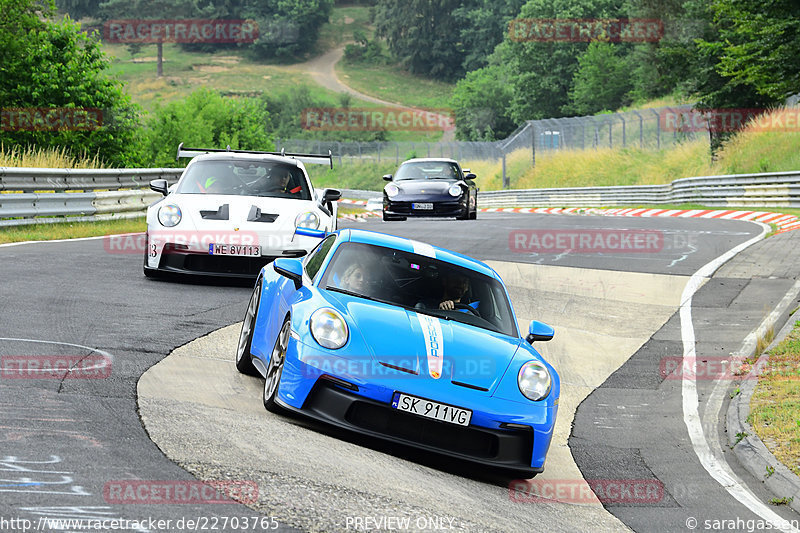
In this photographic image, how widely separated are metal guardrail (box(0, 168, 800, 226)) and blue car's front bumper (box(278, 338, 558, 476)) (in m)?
12.4

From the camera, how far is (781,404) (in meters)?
8.94

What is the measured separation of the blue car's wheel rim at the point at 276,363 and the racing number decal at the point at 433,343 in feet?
2.90

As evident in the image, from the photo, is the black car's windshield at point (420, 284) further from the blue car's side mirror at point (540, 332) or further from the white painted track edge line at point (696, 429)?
the white painted track edge line at point (696, 429)

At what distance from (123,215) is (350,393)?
1656cm

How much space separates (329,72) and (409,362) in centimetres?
16377

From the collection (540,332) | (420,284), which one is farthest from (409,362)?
(540,332)

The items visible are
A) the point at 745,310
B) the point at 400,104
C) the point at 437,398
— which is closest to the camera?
the point at 437,398

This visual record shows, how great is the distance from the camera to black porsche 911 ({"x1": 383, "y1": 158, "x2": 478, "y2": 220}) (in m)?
24.4

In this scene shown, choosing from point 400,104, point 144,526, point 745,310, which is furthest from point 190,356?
point 400,104

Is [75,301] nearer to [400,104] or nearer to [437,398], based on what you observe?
[437,398]

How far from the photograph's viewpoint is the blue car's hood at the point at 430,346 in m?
6.40

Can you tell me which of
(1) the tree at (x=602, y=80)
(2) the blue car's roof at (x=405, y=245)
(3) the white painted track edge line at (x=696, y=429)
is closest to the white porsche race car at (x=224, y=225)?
(2) the blue car's roof at (x=405, y=245)

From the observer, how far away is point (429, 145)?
225 feet

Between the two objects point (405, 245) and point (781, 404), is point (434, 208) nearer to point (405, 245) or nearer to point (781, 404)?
point (781, 404)
